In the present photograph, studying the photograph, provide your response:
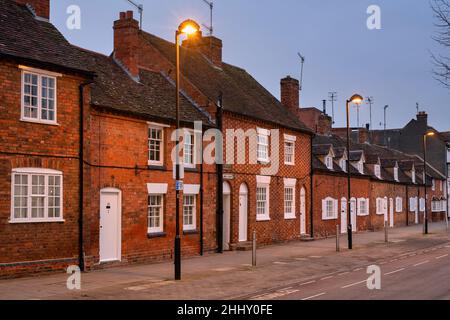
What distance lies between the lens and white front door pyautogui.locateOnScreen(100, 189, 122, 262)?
20.7m

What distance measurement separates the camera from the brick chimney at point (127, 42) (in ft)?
83.3

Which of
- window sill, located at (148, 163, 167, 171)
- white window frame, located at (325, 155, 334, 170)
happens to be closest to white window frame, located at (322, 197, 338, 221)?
white window frame, located at (325, 155, 334, 170)

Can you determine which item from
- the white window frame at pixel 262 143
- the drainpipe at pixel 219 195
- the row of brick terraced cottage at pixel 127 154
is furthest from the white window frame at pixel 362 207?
the drainpipe at pixel 219 195

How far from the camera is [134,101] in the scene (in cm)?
2303

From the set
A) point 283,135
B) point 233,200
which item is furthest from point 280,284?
point 283,135

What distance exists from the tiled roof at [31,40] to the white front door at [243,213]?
38.6 ft

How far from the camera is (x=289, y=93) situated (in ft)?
124

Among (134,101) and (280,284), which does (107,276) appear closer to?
(280,284)

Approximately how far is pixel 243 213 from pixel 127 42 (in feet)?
32.7

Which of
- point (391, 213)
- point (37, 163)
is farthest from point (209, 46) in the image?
point (391, 213)

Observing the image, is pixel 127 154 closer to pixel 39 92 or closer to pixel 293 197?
pixel 39 92

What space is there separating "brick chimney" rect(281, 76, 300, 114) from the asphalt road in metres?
16.7

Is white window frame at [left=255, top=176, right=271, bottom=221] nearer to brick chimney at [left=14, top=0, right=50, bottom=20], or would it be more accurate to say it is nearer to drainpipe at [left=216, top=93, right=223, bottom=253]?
drainpipe at [left=216, top=93, right=223, bottom=253]
